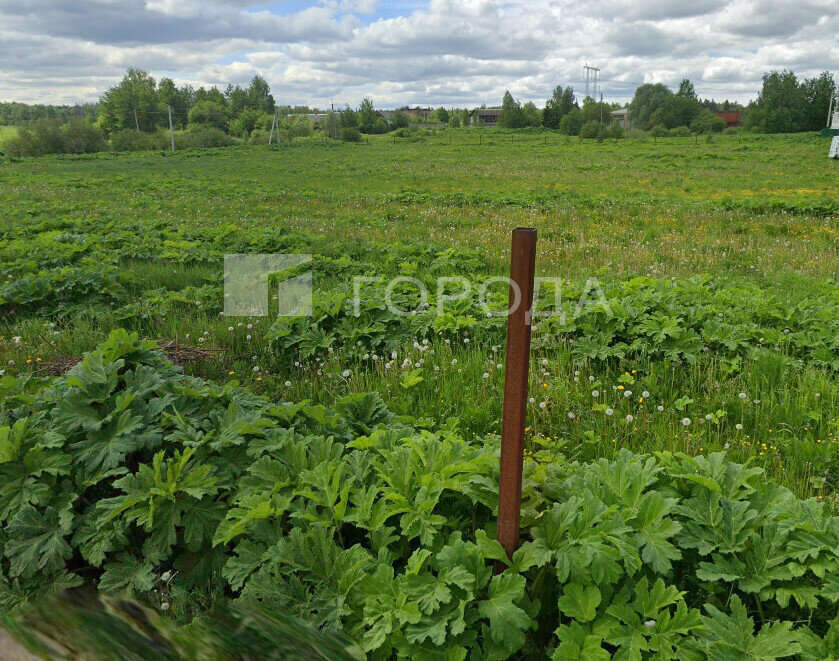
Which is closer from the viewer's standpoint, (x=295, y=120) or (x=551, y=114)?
(x=551, y=114)

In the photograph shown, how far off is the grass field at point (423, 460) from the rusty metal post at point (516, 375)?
7.1 inches

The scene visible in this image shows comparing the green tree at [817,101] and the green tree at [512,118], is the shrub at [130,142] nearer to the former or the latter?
the green tree at [512,118]

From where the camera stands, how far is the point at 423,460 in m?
2.84

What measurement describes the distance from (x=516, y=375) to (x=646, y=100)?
164 m

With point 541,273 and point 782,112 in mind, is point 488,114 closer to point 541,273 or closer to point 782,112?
point 782,112

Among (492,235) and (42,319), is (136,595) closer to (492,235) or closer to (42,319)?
(42,319)

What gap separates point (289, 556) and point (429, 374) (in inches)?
117

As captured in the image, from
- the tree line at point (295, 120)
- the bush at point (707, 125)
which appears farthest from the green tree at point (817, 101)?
the bush at point (707, 125)

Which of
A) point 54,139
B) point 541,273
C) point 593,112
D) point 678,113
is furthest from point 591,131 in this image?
point 541,273

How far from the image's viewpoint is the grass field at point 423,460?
2.19 meters

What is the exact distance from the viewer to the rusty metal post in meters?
2.03

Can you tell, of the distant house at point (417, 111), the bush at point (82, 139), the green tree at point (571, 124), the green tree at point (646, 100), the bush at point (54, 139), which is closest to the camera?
the bush at point (54, 139)

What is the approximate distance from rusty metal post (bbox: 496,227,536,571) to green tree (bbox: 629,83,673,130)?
454ft

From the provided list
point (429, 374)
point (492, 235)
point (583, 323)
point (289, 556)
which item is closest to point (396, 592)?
point (289, 556)
